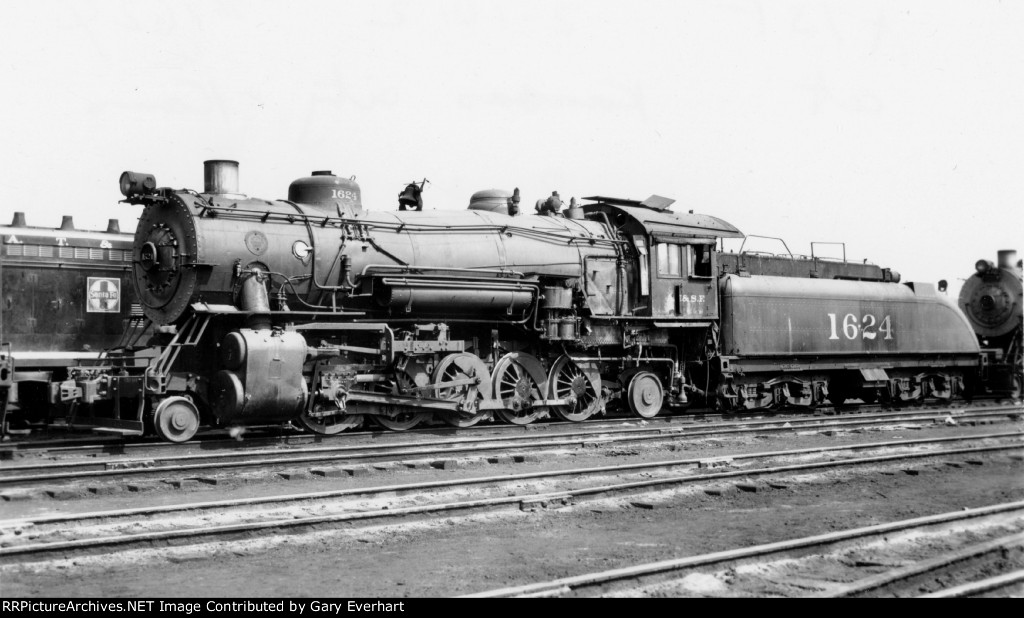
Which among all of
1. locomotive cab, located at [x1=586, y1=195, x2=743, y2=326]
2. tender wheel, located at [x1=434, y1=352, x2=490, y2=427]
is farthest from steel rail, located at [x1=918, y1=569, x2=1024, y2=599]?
locomotive cab, located at [x1=586, y1=195, x2=743, y2=326]

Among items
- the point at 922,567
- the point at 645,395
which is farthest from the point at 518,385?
the point at 922,567

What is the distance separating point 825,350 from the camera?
1948 cm

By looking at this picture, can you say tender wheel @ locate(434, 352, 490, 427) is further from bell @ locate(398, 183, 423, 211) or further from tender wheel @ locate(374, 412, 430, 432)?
bell @ locate(398, 183, 423, 211)

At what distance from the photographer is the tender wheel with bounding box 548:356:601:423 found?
53.6ft

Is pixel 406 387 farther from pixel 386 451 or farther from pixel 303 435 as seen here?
pixel 386 451

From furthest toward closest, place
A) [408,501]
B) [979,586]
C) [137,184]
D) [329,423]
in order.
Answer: [329,423], [137,184], [408,501], [979,586]

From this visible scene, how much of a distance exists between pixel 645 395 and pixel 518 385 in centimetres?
273

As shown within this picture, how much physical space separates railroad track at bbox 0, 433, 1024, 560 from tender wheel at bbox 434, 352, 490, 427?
437 cm

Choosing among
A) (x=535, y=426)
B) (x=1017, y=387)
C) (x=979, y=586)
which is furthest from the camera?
(x=1017, y=387)

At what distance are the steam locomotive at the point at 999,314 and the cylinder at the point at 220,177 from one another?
19.2 m

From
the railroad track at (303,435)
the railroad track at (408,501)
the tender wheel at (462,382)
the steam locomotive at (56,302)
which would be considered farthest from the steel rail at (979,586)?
the steam locomotive at (56,302)

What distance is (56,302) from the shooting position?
15.3m

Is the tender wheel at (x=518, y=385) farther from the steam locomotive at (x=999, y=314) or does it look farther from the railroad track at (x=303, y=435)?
the steam locomotive at (x=999, y=314)
